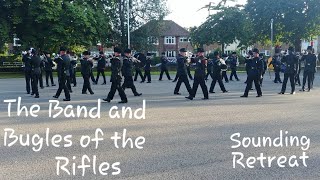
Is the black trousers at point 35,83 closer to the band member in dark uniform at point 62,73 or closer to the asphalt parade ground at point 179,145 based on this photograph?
the band member in dark uniform at point 62,73

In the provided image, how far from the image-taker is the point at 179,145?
305 inches

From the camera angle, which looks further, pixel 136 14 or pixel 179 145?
pixel 136 14

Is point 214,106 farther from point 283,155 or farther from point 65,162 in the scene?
point 65,162

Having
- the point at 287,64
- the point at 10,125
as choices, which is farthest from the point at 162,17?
the point at 10,125

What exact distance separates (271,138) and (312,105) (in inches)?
248

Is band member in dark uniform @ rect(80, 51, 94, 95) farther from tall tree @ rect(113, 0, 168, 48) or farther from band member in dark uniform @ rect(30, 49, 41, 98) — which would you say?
tall tree @ rect(113, 0, 168, 48)

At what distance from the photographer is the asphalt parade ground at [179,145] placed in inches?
238

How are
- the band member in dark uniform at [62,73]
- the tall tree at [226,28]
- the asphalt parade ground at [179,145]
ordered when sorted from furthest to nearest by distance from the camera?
the tall tree at [226,28]
the band member in dark uniform at [62,73]
the asphalt parade ground at [179,145]

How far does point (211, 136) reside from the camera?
857 cm

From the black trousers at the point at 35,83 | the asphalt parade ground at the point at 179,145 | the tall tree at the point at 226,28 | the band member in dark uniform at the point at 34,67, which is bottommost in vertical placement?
the asphalt parade ground at the point at 179,145

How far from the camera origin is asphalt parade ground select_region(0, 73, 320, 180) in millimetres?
6047

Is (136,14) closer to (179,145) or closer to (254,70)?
(254,70)

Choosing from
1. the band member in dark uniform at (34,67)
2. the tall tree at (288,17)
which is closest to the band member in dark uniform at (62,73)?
the band member in dark uniform at (34,67)

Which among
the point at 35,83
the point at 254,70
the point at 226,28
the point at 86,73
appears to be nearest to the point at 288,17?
the point at 226,28
